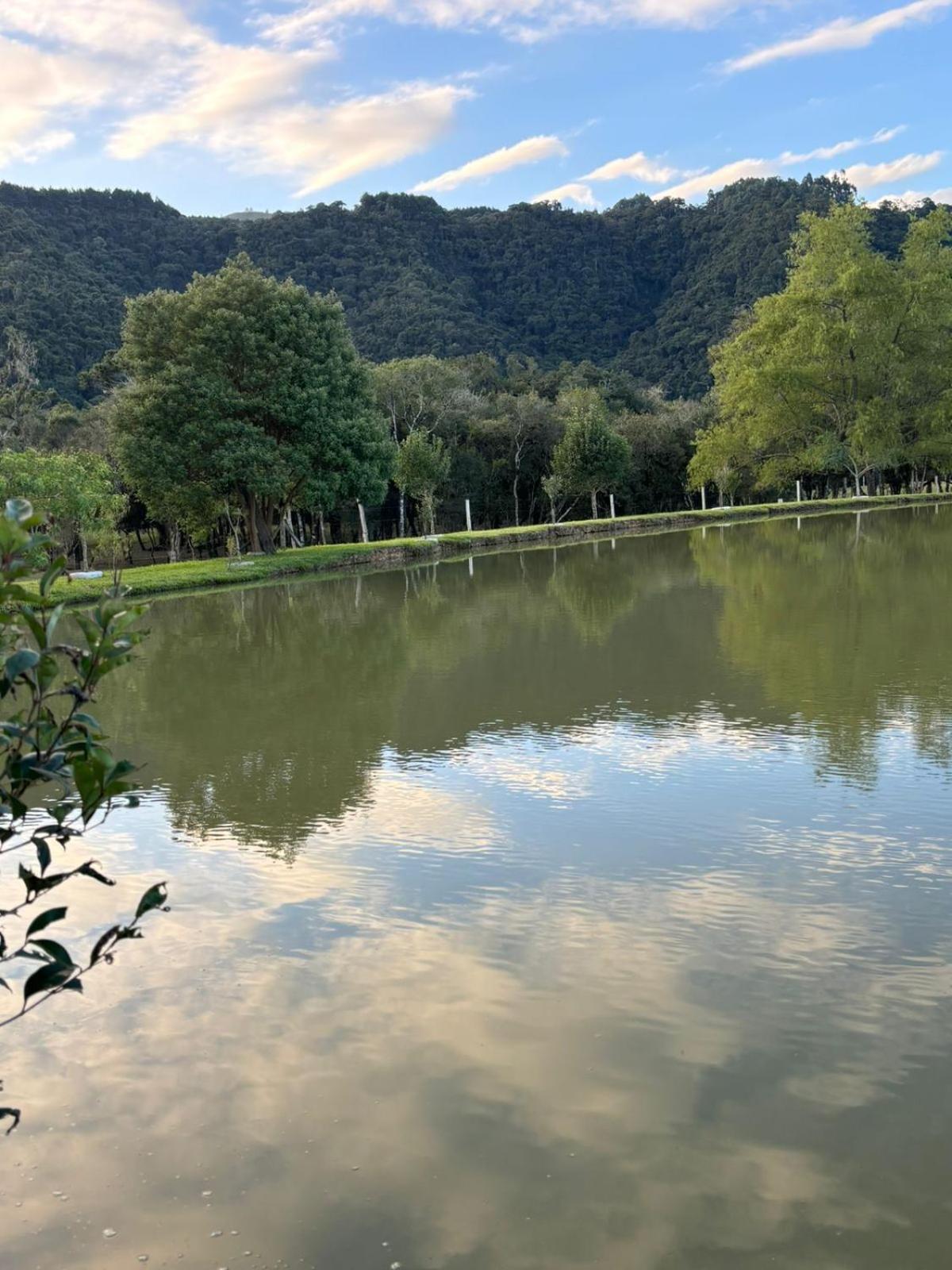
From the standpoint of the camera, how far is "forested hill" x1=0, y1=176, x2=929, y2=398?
64.4 metres

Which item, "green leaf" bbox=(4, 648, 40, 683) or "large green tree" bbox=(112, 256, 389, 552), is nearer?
"green leaf" bbox=(4, 648, 40, 683)

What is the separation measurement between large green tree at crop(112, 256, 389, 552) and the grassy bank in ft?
7.76

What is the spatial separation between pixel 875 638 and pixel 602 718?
13.8ft

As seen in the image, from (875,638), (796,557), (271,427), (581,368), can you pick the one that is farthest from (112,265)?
(875,638)

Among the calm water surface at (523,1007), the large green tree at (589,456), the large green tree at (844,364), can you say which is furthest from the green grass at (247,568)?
the large green tree at (844,364)

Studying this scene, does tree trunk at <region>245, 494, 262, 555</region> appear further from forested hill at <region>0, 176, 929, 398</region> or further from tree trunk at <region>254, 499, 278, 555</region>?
forested hill at <region>0, 176, 929, 398</region>

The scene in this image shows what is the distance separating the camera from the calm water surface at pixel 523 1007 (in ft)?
9.81

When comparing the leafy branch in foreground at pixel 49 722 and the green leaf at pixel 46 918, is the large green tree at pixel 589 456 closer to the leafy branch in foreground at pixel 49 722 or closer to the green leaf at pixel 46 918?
the leafy branch in foreground at pixel 49 722

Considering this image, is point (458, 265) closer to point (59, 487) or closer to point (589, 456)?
point (589, 456)

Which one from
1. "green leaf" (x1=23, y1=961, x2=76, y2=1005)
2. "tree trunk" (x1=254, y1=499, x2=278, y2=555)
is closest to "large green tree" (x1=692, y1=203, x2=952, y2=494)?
"tree trunk" (x1=254, y1=499, x2=278, y2=555)

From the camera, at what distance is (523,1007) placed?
13.6 feet

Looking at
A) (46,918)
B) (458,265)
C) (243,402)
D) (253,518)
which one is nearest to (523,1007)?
(46,918)

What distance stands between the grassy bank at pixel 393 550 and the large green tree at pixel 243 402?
2366 millimetres

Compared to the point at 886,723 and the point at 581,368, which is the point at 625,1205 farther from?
the point at 581,368
